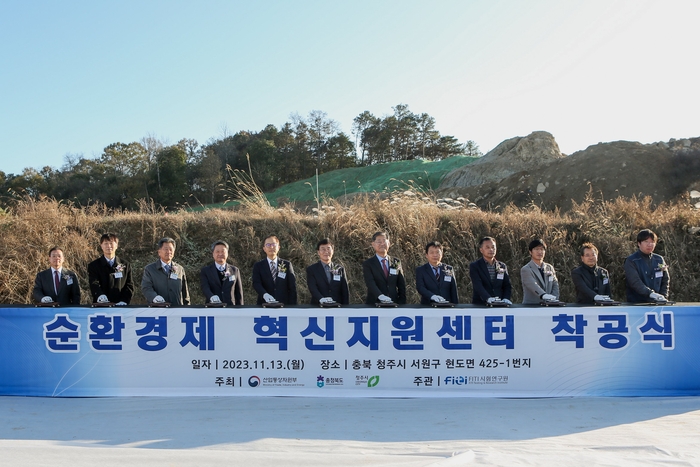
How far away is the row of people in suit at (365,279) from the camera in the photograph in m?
5.43

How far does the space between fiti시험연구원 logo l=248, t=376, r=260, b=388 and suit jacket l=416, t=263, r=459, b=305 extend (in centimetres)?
182

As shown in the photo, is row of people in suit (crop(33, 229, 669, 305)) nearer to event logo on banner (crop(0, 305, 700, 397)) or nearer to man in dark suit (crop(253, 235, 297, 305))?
man in dark suit (crop(253, 235, 297, 305))

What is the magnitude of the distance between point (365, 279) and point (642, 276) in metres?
2.85

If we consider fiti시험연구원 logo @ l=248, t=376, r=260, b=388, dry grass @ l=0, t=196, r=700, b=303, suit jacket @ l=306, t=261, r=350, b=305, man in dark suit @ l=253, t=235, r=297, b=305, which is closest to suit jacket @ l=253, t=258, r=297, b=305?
man in dark suit @ l=253, t=235, r=297, b=305

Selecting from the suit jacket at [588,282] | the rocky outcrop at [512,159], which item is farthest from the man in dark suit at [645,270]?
the rocky outcrop at [512,159]

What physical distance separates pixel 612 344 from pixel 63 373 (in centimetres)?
495

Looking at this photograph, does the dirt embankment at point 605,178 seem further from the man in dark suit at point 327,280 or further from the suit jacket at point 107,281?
the suit jacket at point 107,281

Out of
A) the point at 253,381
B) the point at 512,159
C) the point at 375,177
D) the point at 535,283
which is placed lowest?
the point at 253,381

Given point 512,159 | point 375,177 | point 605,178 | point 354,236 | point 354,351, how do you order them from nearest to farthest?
point 354,351, point 354,236, point 605,178, point 512,159, point 375,177

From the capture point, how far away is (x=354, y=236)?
9680 mm

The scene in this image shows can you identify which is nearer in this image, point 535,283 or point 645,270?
point 535,283

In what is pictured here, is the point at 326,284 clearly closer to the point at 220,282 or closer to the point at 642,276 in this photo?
the point at 220,282

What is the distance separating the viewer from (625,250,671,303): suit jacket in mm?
5352

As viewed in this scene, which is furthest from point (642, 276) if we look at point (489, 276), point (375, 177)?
point (375, 177)
